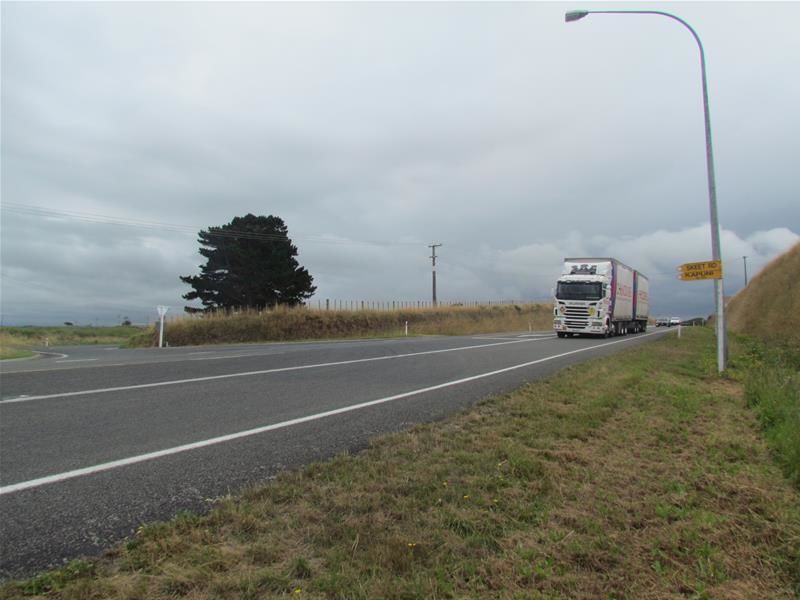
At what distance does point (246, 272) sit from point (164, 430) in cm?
4334

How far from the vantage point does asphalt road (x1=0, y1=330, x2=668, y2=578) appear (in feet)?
11.7

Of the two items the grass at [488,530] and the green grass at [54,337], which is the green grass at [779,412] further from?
the green grass at [54,337]

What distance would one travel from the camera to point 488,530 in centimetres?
323

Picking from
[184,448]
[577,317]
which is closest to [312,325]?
[577,317]

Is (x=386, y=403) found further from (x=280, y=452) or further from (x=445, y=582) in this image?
(x=445, y=582)

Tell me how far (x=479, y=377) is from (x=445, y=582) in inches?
322

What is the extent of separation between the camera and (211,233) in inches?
1933

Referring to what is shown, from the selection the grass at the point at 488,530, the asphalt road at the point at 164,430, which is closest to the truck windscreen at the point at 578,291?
the asphalt road at the point at 164,430

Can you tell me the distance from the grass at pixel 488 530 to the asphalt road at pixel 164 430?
0.48 meters

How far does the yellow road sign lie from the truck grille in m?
15.0

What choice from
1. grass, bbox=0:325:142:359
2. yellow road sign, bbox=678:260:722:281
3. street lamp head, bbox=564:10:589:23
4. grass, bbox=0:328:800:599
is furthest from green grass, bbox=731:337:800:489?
grass, bbox=0:325:142:359

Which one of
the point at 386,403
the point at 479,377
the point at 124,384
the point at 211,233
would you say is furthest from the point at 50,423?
the point at 211,233

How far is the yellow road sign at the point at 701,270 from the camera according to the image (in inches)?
469

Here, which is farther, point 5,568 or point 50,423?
point 50,423
